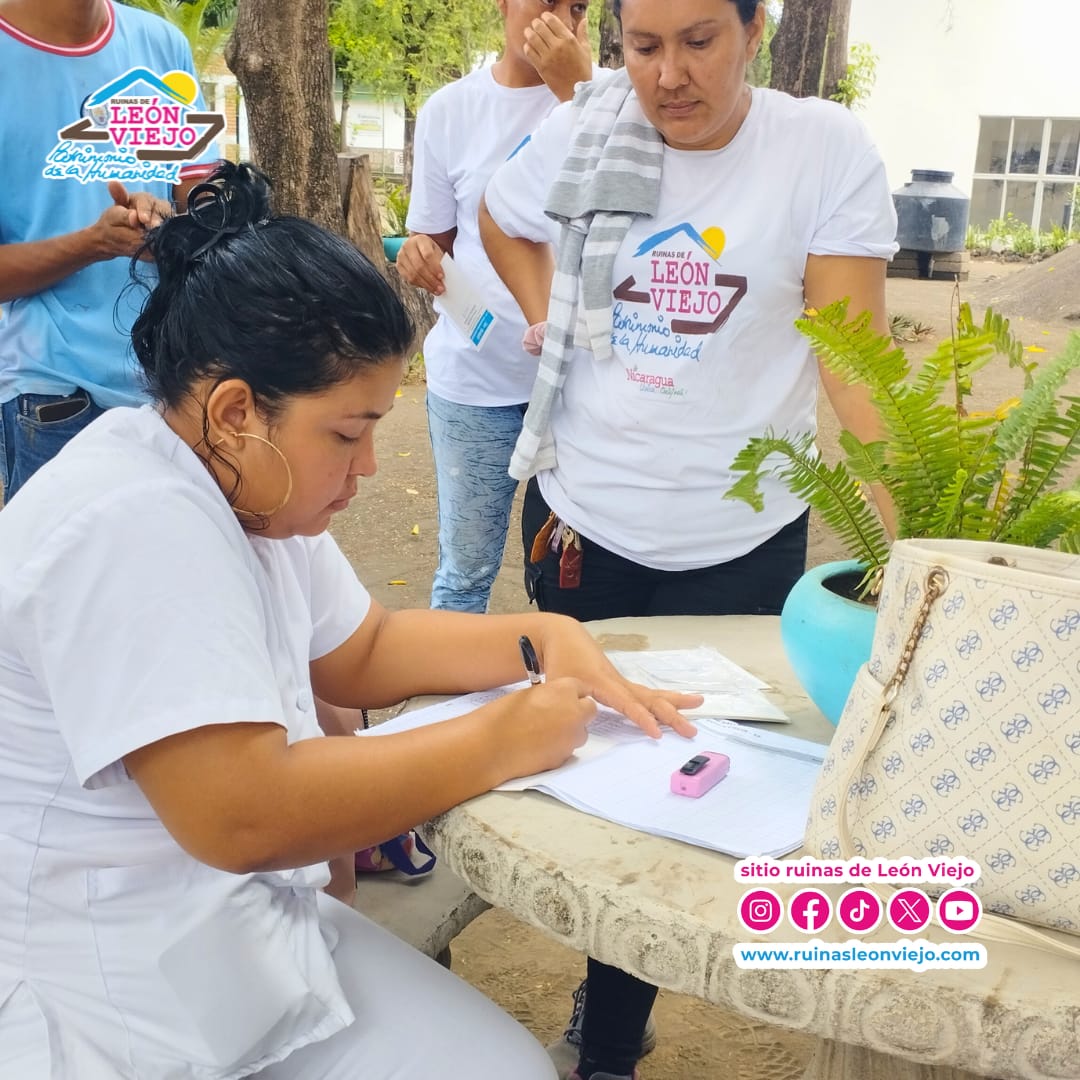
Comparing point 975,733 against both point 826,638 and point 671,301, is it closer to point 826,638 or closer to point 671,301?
point 826,638

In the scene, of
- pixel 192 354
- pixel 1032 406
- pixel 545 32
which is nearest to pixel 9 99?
pixel 545 32

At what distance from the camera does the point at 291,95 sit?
709 centimetres

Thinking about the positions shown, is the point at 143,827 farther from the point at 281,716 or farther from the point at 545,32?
the point at 545,32

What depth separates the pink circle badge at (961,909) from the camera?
1143mm

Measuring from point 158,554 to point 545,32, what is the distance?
75.5 inches

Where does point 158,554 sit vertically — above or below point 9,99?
below

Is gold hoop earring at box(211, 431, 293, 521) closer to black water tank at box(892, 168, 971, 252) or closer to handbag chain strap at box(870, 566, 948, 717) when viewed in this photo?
handbag chain strap at box(870, 566, 948, 717)

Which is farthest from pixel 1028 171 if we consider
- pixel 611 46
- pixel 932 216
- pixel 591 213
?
pixel 591 213

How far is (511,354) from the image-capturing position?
3.00m

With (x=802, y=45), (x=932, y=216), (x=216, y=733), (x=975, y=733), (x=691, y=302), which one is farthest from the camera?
(x=932, y=216)

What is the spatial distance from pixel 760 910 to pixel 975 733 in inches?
10.4

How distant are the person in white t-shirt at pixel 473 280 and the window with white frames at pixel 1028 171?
1626 centimetres

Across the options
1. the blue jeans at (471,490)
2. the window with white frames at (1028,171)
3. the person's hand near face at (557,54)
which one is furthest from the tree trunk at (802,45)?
the window with white frames at (1028,171)

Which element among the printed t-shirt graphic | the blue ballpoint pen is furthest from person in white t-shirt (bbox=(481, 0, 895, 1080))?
the blue ballpoint pen
